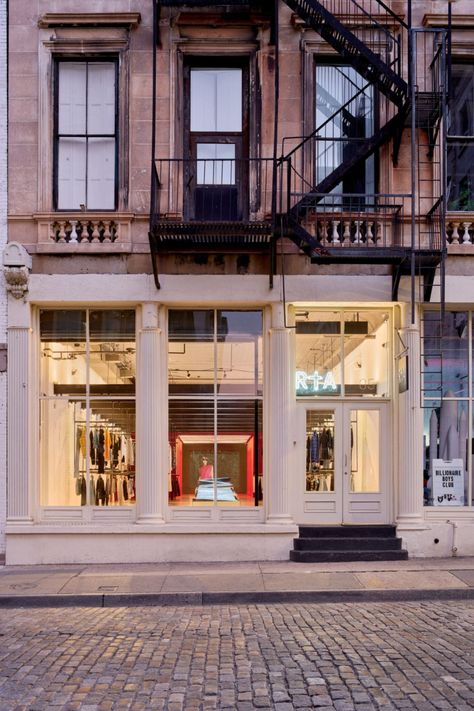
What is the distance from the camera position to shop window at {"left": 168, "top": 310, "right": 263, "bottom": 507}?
14516mm

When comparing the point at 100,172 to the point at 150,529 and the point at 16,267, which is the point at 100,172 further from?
the point at 150,529

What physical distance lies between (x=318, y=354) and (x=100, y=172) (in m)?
4.90

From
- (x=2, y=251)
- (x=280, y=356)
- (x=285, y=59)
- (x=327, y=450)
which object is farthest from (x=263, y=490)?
(x=285, y=59)

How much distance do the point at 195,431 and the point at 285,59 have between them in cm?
649

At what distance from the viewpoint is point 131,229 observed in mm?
14391

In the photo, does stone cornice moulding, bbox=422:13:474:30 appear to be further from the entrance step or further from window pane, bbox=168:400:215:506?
the entrance step

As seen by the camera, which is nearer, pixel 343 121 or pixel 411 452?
pixel 411 452

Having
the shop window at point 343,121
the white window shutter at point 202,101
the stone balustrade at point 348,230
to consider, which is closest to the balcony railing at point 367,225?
the stone balustrade at point 348,230

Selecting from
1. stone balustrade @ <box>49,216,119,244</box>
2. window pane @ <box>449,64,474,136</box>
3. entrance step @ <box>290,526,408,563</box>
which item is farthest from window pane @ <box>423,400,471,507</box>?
stone balustrade @ <box>49,216,119,244</box>

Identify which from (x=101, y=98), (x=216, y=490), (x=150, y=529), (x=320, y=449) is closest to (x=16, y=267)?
(x=101, y=98)

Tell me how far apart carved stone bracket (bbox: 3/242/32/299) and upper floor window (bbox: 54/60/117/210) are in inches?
52.4

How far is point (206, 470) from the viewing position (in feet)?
47.8

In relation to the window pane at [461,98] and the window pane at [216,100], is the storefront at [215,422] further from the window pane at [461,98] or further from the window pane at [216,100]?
the window pane at [461,98]

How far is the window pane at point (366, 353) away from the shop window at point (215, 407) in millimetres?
1545
